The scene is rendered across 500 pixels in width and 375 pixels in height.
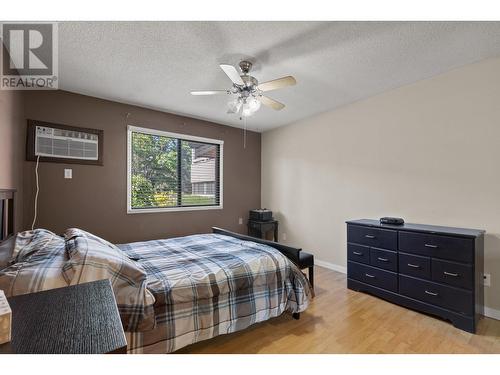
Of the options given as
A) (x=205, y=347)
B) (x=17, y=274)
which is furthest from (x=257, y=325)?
(x=17, y=274)

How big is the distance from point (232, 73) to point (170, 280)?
5.53ft

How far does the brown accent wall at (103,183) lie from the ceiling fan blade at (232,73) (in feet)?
6.39

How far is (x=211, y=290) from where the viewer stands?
5.78 ft

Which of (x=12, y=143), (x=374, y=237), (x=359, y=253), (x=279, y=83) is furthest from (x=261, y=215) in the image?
(x=12, y=143)

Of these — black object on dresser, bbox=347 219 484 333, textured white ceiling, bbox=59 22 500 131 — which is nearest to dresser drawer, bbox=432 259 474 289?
black object on dresser, bbox=347 219 484 333

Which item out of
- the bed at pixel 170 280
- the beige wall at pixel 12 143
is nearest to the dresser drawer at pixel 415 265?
the bed at pixel 170 280

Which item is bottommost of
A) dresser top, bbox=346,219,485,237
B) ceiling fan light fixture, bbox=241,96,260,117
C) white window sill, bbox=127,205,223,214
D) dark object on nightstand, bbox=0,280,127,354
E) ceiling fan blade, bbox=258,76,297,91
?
dark object on nightstand, bbox=0,280,127,354

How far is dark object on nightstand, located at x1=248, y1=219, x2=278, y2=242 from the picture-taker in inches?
174

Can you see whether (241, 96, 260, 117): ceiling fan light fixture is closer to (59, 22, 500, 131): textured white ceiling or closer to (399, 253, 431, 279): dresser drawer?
(59, 22, 500, 131): textured white ceiling

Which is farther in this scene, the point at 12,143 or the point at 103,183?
the point at 103,183

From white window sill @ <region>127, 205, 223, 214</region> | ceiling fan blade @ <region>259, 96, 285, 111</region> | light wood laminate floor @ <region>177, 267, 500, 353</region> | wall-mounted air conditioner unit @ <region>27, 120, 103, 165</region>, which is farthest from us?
white window sill @ <region>127, 205, 223, 214</region>

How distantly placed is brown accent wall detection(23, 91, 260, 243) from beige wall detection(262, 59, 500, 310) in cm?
148

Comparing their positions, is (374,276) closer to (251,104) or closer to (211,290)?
(211,290)
